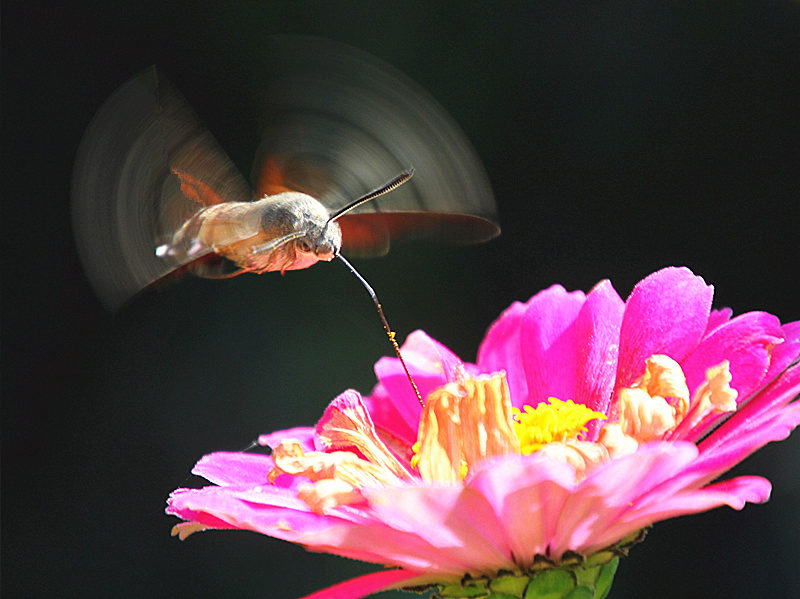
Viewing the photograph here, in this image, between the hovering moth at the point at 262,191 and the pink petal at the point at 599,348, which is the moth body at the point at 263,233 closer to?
the hovering moth at the point at 262,191

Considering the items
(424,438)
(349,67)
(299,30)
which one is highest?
(299,30)

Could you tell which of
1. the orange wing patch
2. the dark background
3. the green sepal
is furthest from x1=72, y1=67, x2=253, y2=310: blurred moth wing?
the dark background

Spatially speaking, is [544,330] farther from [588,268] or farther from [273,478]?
[588,268]

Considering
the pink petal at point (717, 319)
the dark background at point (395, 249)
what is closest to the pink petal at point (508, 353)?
the pink petal at point (717, 319)

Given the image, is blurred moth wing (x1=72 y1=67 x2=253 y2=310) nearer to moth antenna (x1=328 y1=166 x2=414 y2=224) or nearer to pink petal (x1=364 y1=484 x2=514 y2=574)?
moth antenna (x1=328 y1=166 x2=414 y2=224)

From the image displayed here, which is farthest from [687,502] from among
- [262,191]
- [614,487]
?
[262,191]

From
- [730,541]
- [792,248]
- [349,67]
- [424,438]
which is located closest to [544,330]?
[424,438]
